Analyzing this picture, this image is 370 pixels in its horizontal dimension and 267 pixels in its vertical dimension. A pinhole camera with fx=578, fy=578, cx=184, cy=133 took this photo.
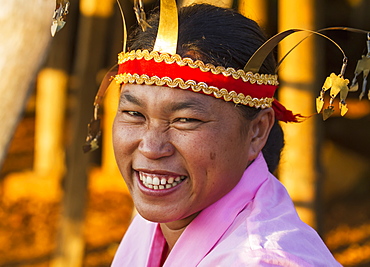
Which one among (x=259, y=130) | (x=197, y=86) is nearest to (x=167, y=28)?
(x=197, y=86)

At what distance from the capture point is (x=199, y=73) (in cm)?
179

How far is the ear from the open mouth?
0.29 m

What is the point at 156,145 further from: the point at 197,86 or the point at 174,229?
the point at 174,229

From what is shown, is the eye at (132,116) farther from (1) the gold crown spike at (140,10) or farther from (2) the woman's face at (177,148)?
(1) the gold crown spike at (140,10)

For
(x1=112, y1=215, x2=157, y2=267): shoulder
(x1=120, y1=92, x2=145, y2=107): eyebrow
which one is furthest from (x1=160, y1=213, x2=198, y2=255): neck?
(x1=120, y1=92, x2=145, y2=107): eyebrow

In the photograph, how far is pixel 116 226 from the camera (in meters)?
7.20

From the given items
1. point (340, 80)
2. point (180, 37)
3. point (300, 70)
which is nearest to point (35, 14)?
point (180, 37)

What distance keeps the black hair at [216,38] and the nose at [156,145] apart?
261 mm

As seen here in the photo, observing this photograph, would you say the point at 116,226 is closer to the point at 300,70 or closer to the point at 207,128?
the point at 300,70

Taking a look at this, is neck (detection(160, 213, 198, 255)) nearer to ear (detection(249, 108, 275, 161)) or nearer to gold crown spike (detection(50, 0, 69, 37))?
ear (detection(249, 108, 275, 161))

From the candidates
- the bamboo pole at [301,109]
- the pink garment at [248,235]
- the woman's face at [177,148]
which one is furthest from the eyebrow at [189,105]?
the bamboo pole at [301,109]

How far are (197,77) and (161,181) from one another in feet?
1.12

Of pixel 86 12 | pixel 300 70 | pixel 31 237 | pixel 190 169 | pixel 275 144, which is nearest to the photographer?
pixel 190 169

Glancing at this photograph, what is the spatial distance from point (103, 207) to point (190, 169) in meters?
6.20
